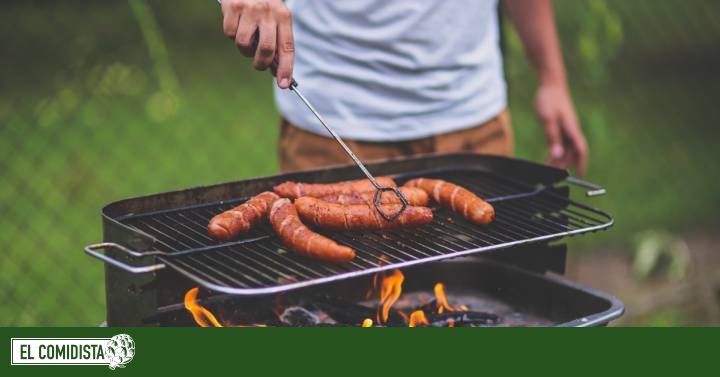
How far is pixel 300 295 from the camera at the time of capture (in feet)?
9.49

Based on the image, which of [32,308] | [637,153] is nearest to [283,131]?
Answer: [32,308]

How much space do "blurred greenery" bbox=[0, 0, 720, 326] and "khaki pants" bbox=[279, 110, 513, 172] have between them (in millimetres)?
1565

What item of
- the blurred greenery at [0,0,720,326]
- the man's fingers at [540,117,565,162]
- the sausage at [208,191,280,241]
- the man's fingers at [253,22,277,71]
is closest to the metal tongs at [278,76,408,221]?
the man's fingers at [253,22,277,71]

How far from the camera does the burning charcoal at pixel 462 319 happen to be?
2.76 metres

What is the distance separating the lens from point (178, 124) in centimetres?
809

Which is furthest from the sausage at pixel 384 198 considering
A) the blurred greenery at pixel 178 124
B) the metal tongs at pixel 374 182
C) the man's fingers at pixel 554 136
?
the blurred greenery at pixel 178 124

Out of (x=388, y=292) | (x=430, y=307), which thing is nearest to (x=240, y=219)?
(x=388, y=292)

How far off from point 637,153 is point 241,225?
6031 millimetres

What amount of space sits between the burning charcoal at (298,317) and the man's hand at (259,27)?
85 centimetres

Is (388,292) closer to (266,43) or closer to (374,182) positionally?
(374,182)

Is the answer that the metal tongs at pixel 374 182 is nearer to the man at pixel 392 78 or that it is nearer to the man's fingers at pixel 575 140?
the man at pixel 392 78

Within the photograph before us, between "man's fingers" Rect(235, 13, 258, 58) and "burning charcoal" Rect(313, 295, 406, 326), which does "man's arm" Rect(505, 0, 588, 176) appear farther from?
"man's fingers" Rect(235, 13, 258, 58)

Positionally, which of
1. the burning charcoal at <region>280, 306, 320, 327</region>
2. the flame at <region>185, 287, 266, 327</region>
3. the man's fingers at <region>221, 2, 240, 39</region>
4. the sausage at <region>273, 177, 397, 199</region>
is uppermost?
the man's fingers at <region>221, 2, 240, 39</region>

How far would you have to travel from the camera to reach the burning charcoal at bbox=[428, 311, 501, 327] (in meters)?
2.76
